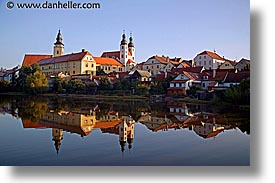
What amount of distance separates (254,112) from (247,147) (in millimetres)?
343

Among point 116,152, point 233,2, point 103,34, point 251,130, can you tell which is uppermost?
point 233,2

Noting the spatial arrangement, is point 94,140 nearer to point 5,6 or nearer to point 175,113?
point 175,113

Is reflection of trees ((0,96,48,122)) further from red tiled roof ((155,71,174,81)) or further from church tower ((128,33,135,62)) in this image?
red tiled roof ((155,71,174,81))

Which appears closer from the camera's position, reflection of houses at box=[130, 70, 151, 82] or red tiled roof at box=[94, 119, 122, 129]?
red tiled roof at box=[94, 119, 122, 129]

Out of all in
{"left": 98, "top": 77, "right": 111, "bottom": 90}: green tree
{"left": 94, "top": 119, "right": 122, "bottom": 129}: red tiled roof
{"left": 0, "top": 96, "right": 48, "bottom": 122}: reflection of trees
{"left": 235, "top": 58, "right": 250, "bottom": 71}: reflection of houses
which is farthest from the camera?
{"left": 98, "top": 77, "right": 111, "bottom": 90}: green tree

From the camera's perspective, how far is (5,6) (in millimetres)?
3137

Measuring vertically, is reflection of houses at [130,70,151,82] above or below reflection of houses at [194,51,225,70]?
below

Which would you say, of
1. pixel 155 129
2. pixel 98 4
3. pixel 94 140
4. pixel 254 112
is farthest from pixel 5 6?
pixel 254 112

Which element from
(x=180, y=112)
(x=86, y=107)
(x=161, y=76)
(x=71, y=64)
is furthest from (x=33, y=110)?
(x=180, y=112)

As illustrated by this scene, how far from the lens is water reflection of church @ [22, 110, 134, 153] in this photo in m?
3.56

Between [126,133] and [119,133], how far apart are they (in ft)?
0.28

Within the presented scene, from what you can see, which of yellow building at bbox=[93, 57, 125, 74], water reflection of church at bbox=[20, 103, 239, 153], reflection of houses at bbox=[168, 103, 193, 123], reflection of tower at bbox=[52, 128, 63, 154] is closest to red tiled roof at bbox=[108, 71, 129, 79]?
yellow building at bbox=[93, 57, 125, 74]

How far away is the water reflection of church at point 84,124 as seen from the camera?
356cm

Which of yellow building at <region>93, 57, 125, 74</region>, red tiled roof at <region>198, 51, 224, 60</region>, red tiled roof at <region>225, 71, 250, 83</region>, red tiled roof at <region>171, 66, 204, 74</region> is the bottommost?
red tiled roof at <region>225, 71, 250, 83</region>
